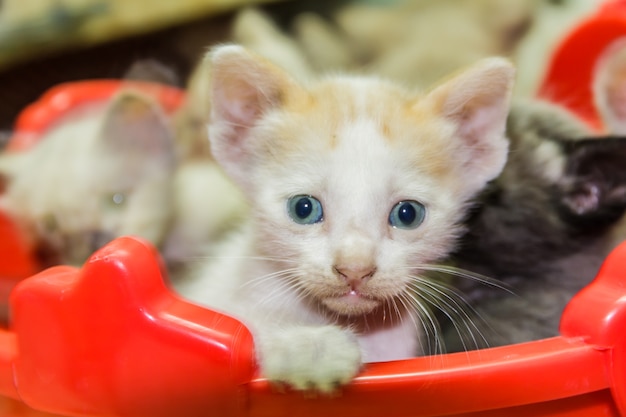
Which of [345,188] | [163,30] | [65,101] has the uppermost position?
[163,30]

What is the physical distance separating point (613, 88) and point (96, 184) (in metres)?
1.15

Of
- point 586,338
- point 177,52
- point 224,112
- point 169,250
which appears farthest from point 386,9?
point 586,338

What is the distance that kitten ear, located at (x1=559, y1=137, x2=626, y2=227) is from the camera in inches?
42.3

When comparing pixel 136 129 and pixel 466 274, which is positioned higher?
pixel 136 129

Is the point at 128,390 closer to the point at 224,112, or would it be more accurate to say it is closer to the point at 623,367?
the point at 224,112

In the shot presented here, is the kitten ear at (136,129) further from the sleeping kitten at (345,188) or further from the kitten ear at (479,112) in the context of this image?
the kitten ear at (479,112)

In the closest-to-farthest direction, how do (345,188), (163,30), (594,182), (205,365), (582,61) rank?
1. (205,365)
2. (345,188)
3. (594,182)
4. (582,61)
5. (163,30)

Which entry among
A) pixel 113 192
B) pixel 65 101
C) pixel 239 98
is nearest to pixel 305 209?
pixel 239 98

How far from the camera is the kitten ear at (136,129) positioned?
4.80ft

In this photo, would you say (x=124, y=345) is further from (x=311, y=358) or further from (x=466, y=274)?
(x=466, y=274)

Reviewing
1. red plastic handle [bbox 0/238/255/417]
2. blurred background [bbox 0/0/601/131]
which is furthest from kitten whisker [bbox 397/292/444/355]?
blurred background [bbox 0/0/601/131]

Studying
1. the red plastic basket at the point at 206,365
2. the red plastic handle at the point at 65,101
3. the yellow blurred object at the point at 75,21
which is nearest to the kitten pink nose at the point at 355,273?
the red plastic basket at the point at 206,365

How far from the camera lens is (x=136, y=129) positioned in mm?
1495

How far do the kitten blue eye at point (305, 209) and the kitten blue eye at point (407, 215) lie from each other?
10cm
